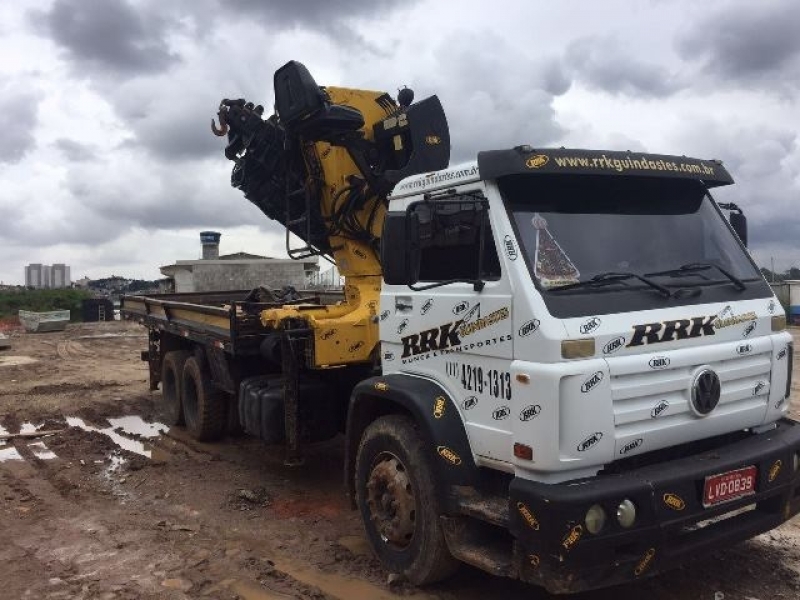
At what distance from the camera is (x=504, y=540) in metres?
3.86

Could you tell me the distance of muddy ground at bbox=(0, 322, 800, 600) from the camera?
437 cm

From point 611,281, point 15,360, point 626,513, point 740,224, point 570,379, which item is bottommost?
point 15,360

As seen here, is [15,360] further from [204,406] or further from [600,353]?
[600,353]

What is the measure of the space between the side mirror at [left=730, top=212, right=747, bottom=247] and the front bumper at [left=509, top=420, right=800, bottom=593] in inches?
65.8

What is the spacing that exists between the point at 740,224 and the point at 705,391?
1585 mm

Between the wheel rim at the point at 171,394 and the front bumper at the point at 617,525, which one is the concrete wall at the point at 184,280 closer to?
the wheel rim at the point at 171,394

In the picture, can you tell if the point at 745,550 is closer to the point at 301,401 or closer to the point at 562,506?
the point at 562,506

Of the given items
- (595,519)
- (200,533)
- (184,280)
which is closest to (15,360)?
(184,280)

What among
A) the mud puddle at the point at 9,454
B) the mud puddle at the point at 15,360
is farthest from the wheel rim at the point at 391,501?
the mud puddle at the point at 15,360

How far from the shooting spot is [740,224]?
4777mm

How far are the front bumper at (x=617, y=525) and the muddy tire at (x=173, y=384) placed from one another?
617cm

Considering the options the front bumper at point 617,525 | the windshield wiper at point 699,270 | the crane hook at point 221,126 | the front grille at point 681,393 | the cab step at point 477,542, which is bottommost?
the cab step at point 477,542

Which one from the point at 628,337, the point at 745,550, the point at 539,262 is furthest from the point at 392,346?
the point at 745,550

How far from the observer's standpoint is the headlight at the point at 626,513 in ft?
11.0
